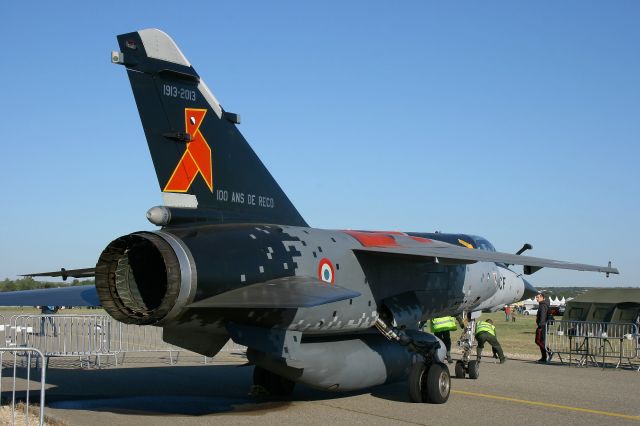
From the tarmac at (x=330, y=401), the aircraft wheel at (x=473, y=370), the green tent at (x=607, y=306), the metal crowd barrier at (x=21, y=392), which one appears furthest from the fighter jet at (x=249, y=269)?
the green tent at (x=607, y=306)

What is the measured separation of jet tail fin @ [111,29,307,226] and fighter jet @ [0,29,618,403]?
15 millimetres

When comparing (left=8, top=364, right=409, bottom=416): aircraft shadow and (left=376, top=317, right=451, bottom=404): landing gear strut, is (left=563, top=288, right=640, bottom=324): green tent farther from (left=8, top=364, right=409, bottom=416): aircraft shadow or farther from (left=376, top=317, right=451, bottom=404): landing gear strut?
(left=376, top=317, right=451, bottom=404): landing gear strut

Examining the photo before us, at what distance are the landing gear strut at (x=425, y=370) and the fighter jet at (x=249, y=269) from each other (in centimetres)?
2

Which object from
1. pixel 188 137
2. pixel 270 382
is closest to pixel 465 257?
pixel 270 382

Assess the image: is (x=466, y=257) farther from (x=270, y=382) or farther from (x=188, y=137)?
(x=188, y=137)

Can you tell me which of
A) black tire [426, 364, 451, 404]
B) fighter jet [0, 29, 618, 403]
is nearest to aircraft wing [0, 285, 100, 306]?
fighter jet [0, 29, 618, 403]

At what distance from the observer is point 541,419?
9586 millimetres

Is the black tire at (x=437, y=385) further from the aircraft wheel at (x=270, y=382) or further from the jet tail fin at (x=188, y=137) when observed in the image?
the jet tail fin at (x=188, y=137)

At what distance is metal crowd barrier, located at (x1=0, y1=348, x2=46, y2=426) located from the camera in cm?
809

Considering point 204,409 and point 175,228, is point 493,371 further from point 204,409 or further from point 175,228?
point 175,228

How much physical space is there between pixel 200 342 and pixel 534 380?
694 cm

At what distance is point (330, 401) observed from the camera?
11.2 m

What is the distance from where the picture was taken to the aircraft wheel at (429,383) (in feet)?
35.4

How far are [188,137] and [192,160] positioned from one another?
0.30 m
